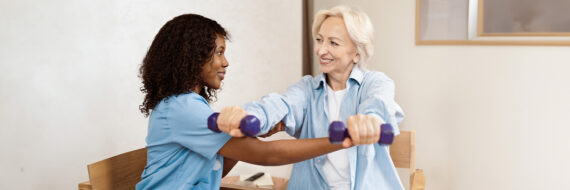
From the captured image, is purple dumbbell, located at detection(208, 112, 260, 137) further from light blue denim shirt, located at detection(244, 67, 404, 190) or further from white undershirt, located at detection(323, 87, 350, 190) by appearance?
white undershirt, located at detection(323, 87, 350, 190)

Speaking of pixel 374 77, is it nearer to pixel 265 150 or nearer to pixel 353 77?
pixel 353 77

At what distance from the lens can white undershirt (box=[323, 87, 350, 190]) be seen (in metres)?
1.85

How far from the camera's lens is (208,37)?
1.69 m

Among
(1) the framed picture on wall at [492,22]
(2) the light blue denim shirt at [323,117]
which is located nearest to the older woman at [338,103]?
(2) the light blue denim shirt at [323,117]

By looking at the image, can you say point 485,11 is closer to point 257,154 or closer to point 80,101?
point 257,154

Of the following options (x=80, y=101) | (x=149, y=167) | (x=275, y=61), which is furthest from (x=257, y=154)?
(x=275, y=61)

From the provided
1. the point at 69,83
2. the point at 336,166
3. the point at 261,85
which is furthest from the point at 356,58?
the point at 261,85

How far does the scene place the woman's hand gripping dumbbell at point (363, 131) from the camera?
125 cm

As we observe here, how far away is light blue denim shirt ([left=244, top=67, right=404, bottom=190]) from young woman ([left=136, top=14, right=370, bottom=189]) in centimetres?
13

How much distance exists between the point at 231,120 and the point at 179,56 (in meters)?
0.46

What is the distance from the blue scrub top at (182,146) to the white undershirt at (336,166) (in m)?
0.39

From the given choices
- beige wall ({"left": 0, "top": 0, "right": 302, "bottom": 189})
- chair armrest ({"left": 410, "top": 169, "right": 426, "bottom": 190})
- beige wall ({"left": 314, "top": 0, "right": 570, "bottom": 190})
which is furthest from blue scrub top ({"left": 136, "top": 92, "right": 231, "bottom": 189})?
beige wall ({"left": 314, "top": 0, "right": 570, "bottom": 190})

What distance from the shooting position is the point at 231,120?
1301 mm

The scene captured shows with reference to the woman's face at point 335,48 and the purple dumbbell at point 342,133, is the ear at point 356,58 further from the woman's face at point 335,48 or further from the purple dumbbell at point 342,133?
the purple dumbbell at point 342,133
